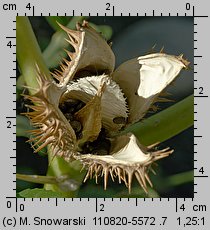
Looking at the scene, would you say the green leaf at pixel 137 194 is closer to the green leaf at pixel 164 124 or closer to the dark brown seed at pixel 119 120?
the green leaf at pixel 164 124

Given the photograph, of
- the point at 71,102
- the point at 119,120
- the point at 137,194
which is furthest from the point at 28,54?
the point at 137,194

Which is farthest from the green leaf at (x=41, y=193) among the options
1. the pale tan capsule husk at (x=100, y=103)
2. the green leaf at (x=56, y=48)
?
the green leaf at (x=56, y=48)

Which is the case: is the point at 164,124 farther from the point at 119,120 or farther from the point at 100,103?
the point at 100,103

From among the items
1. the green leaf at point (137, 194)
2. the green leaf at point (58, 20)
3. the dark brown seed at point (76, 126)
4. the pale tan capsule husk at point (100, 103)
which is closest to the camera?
the pale tan capsule husk at point (100, 103)

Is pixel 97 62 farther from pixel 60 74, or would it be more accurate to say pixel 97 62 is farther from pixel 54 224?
pixel 54 224

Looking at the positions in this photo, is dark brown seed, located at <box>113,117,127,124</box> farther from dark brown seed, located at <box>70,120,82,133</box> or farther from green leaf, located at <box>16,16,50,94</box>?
green leaf, located at <box>16,16,50,94</box>

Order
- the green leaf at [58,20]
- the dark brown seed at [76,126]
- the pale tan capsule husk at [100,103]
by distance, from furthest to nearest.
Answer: the green leaf at [58,20] < the dark brown seed at [76,126] < the pale tan capsule husk at [100,103]

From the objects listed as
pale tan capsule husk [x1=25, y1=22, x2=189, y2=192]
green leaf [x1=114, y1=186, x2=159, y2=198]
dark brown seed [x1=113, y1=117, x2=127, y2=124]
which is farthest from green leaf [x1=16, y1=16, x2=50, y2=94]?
green leaf [x1=114, y1=186, x2=159, y2=198]

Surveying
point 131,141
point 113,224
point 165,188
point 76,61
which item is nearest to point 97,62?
point 76,61
